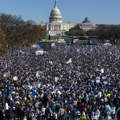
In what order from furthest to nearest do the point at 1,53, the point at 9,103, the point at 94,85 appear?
the point at 1,53, the point at 94,85, the point at 9,103

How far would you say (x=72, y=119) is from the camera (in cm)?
2075

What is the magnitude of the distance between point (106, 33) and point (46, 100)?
12301 cm

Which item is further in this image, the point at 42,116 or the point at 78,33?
the point at 78,33

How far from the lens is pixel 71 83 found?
29641 mm

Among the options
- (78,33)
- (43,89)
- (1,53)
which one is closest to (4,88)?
(43,89)

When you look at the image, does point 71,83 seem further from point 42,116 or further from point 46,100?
point 42,116

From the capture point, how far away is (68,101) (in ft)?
75.7

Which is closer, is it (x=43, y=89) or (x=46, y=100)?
(x=46, y=100)

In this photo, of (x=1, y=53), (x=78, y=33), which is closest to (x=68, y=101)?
(x=1, y=53)

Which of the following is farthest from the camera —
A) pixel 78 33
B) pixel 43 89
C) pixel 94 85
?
pixel 78 33

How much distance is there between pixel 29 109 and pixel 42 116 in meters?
0.77

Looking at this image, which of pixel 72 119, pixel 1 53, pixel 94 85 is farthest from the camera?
pixel 1 53

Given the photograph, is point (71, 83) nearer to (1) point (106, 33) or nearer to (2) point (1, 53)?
(2) point (1, 53)

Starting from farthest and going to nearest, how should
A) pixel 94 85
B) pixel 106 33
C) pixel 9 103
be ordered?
pixel 106 33
pixel 94 85
pixel 9 103
